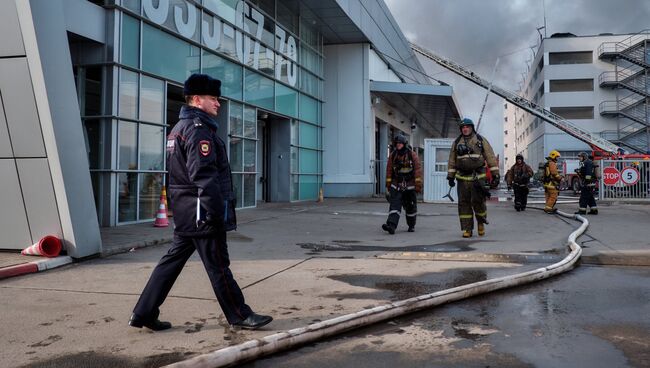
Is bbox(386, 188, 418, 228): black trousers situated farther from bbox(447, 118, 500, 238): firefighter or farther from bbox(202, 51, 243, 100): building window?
bbox(202, 51, 243, 100): building window

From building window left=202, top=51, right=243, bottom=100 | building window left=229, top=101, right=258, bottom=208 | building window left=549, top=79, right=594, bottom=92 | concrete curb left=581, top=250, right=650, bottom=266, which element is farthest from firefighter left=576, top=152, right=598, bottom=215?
building window left=549, top=79, right=594, bottom=92

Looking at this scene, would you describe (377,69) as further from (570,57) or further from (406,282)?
(570,57)

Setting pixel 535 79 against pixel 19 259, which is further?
pixel 535 79

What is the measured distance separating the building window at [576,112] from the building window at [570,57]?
506 centimetres

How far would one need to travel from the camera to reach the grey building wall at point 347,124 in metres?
22.5

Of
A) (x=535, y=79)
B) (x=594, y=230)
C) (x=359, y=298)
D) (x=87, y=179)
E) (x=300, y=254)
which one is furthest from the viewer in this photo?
(x=535, y=79)

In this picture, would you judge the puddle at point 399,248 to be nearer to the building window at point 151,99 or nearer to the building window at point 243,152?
the building window at point 151,99

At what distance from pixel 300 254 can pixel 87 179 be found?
9.74ft

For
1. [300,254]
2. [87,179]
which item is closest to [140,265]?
[87,179]

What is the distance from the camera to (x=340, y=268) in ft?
19.6

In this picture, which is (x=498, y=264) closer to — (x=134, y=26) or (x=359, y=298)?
(x=359, y=298)

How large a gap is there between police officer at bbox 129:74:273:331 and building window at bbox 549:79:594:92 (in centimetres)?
5791

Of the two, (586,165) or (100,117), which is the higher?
(100,117)

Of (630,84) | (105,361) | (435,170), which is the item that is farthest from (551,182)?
(630,84)
